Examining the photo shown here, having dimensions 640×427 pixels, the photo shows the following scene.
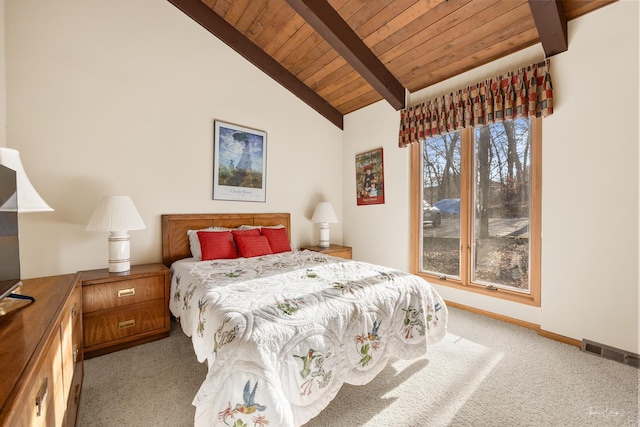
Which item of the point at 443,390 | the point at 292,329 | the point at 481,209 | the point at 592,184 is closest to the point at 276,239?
the point at 292,329

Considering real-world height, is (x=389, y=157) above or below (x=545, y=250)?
above

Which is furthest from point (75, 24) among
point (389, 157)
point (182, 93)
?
point (389, 157)

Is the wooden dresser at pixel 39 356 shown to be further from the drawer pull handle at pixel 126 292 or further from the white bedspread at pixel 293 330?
the drawer pull handle at pixel 126 292

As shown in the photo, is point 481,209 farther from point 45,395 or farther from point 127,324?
point 127,324

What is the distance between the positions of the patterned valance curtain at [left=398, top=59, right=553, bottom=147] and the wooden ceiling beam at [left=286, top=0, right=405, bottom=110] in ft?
1.07

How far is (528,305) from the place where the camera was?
2.60 m

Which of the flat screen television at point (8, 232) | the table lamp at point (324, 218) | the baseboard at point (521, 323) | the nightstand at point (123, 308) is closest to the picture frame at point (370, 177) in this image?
the table lamp at point (324, 218)

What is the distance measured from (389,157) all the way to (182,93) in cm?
260

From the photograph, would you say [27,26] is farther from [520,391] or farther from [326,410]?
[520,391]

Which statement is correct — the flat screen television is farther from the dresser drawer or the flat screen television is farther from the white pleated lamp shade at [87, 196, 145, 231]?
the white pleated lamp shade at [87, 196, 145, 231]

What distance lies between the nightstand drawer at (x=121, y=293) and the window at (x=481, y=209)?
9.48 feet

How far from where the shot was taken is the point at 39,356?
0.82m

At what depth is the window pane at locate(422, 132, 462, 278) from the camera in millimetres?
3201

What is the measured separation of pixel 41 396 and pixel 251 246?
2118 mm
